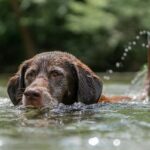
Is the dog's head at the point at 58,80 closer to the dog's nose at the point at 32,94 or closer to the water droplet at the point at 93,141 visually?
the dog's nose at the point at 32,94

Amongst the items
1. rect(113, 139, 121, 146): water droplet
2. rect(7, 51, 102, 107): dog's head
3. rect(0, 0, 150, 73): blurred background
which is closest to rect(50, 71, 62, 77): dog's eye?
rect(7, 51, 102, 107): dog's head

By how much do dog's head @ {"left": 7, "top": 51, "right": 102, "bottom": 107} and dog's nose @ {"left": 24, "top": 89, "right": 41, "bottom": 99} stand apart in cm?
28

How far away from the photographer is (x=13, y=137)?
22.7 ft

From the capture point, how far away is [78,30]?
2634cm

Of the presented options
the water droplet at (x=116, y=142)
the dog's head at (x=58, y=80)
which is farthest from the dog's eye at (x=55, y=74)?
the water droplet at (x=116, y=142)

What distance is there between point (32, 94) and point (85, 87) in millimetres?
1141

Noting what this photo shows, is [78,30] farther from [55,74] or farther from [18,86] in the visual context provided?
[55,74]

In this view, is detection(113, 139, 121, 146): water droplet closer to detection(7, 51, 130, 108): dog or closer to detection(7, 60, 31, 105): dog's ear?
detection(7, 51, 130, 108): dog

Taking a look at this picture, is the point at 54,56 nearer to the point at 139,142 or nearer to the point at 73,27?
the point at 139,142

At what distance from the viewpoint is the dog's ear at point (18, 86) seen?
10.0 m

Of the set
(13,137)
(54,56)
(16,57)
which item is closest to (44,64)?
(54,56)

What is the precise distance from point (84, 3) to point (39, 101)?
18.5 metres

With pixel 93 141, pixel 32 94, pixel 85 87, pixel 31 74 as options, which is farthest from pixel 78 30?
pixel 93 141

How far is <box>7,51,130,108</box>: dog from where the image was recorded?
9.49 meters
